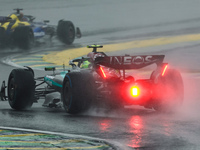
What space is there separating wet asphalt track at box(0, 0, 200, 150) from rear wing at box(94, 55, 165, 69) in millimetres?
956

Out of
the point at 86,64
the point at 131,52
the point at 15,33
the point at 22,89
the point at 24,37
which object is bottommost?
the point at 22,89

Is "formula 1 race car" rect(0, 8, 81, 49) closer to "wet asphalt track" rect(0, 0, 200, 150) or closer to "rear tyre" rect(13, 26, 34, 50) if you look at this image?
"rear tyre" rect(13, 26, 34, 50)

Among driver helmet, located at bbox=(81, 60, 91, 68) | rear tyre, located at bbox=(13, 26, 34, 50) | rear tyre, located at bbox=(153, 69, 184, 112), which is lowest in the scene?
rear tyre, located at bbox=(153, 69, 184, 112)

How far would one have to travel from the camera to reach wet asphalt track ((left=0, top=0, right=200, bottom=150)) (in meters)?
9.61

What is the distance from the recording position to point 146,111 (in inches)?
501

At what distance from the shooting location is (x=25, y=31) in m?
27.8

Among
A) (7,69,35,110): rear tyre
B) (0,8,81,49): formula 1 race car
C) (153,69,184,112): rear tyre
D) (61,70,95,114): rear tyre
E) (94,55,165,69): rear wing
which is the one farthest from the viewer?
(0,8,81,49): formula 1 race car

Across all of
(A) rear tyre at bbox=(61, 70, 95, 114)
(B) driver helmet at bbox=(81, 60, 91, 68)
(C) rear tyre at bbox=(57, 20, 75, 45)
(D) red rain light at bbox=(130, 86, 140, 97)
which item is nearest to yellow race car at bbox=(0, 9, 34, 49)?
(C) rear tyre at bbox=(57, 20, 75, 45)

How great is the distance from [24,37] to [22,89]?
15265 millimetres

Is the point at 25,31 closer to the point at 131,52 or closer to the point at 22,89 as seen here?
the point at 131,52

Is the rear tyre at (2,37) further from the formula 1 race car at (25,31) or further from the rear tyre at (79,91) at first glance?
the rear tyre at (79,91)

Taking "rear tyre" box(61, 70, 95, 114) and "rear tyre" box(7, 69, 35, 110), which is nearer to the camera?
"rear tyre" box(61, 70, 95, 114)

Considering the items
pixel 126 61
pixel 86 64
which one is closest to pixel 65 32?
pixel 86 64

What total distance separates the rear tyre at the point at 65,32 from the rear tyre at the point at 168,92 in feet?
58.5
